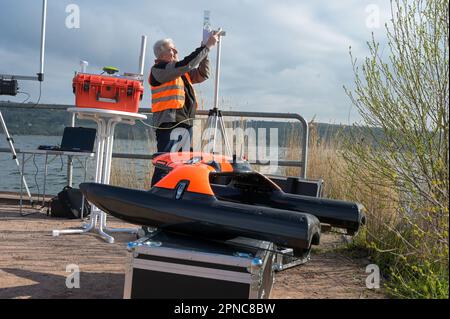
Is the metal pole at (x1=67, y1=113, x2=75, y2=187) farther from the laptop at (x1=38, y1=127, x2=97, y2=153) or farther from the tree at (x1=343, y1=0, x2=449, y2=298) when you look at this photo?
the tree at (x1=343, y1=0, x2=449, y2=298)

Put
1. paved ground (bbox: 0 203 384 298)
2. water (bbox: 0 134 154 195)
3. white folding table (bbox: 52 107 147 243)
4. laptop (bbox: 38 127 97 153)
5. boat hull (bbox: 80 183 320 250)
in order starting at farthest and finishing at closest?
water (bbox: 0 134 154 195)
laptop (bbox: 38 127 97 153)
white folding table (bbox: 52 107 147 243)
paved ground (bbox: 0 203 384 298)
boat hull (bbox: 80 183 320 250)

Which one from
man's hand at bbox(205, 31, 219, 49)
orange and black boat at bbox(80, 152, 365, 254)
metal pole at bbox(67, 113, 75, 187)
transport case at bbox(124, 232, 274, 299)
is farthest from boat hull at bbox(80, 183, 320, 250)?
metal pole at bbox(67, 113, 75, 187)

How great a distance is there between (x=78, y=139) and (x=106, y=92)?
1.42 metres

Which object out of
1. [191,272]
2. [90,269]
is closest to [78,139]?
[90,269]

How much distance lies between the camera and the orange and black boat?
2.64m

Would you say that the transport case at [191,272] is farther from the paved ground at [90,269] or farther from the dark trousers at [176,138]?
the dark trousers at [176,138]

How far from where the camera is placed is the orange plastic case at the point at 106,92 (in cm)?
445

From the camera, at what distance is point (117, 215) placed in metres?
2.99

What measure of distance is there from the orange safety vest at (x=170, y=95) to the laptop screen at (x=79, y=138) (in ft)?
4.12

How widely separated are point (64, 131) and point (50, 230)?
1433mm

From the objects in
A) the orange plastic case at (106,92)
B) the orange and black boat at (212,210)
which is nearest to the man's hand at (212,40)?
the orange plastic case at (106,92)

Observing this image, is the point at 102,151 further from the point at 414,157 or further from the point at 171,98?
the point at 414,157

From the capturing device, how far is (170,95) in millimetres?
4785

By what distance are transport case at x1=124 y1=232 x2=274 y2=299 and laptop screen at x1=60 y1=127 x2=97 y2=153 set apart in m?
3.32
